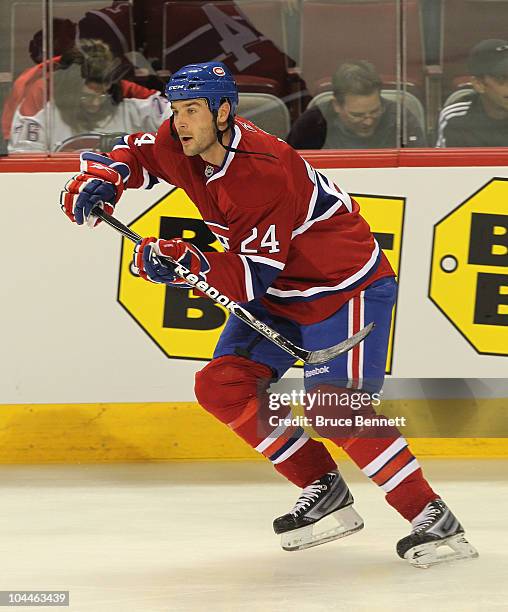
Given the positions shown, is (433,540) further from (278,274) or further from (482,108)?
(482,108)

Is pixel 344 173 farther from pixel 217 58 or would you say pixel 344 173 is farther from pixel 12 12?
pixel 12 12

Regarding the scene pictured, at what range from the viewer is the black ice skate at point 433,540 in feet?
9.68

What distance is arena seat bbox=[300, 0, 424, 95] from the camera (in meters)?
4.23

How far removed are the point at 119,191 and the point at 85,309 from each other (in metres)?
1.17

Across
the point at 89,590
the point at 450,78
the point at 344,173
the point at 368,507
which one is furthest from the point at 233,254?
the point at 450,78

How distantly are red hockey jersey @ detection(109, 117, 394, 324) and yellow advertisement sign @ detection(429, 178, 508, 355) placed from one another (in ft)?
3.55

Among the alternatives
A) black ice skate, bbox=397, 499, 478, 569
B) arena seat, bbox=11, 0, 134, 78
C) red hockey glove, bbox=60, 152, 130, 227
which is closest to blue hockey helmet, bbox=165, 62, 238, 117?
red hockey glove, bbox=60, 152, 130, 227

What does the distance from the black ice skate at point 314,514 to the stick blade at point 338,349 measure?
29cm

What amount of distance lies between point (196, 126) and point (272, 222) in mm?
286

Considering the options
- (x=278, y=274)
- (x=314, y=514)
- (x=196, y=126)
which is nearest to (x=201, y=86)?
(x=196, y=126)

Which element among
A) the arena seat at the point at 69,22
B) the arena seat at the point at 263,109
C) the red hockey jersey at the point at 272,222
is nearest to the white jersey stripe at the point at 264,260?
the red hockey jersey at the point at 272,222

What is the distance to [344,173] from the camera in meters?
4.21

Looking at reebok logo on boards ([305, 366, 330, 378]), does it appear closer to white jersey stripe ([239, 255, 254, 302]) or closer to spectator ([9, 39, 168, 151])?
white jersey stripe ([239, 255, 254, 302])

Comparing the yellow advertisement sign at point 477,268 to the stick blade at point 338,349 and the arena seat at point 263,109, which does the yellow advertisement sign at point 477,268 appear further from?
the stick blade at point 338,349
